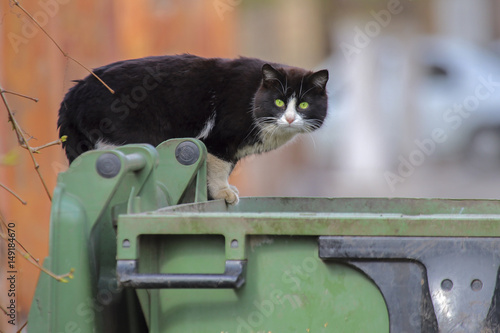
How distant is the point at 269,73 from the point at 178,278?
6.14ft

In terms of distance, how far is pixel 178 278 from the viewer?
1477 millimetres

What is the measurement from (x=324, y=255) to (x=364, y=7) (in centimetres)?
1200

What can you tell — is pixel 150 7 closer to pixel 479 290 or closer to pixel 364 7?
pixel 479 290

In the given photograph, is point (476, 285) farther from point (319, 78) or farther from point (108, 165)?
point (319, 78)

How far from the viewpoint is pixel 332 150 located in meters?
11.0

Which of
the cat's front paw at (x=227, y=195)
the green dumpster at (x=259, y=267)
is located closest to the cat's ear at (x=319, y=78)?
the cat's front paw at (x=227, y=195)

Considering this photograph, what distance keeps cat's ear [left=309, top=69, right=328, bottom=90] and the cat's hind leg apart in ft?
1.82

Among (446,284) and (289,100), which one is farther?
(289,100)

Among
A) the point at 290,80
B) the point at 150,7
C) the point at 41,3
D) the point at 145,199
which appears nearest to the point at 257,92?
the point at 290,80

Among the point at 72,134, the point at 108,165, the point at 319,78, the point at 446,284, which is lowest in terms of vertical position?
the point at 446,284

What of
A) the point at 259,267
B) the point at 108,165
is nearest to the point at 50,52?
the point at 108,165

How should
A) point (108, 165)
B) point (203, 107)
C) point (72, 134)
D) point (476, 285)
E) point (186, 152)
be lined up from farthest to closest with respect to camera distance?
1. point (203, 107)
2. point (72, 134)
3. point (186, 152)
4. point (108, 165)
5. point (476, 285)

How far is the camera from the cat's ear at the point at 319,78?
3.33 meters

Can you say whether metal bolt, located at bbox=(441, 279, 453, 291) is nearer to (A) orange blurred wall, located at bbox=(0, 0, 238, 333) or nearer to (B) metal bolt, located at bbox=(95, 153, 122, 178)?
(B) metal bolt, located at bbox=(95, 153, 122, 178)
